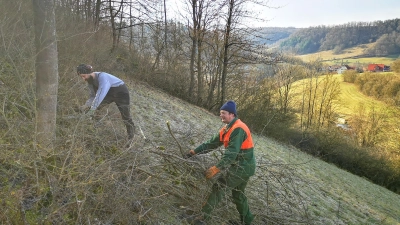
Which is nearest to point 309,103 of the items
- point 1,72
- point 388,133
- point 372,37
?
point 388,133

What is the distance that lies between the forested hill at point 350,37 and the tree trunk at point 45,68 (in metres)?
69.9

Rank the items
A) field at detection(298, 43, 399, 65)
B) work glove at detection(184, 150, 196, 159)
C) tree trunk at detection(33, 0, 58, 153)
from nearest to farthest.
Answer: tree trunk at detection(33, 0, 58, 153) → work glove at detection(184, 150, 196, 159) → field at detection(298, 43, 399, 65)

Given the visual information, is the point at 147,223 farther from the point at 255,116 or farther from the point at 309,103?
the point at 309,103

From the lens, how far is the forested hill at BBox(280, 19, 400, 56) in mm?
69625

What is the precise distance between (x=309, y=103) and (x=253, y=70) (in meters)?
13.4

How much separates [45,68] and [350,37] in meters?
85.3

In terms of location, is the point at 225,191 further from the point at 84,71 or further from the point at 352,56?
the point at 352,56

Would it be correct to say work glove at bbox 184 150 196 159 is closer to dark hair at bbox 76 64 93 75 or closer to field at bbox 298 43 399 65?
→ dark hair at bbox 76 64 93 75

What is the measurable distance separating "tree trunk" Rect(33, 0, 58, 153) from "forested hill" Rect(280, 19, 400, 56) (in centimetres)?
6988

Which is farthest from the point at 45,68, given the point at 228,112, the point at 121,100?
the point at 228,112

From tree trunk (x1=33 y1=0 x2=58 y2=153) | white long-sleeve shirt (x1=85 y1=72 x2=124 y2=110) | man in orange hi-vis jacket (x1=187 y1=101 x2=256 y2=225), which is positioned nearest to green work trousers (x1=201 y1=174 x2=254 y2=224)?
man in orange hi-vis jacket (x1=187 y1=101 x2=256 y2=225)

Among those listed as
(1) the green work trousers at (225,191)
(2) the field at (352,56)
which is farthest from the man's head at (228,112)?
(2) the field at (352,56)

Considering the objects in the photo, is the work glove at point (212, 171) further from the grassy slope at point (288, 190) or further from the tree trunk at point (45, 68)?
the tree trunk at point (45, 68)

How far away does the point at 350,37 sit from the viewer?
75562 millimetres
